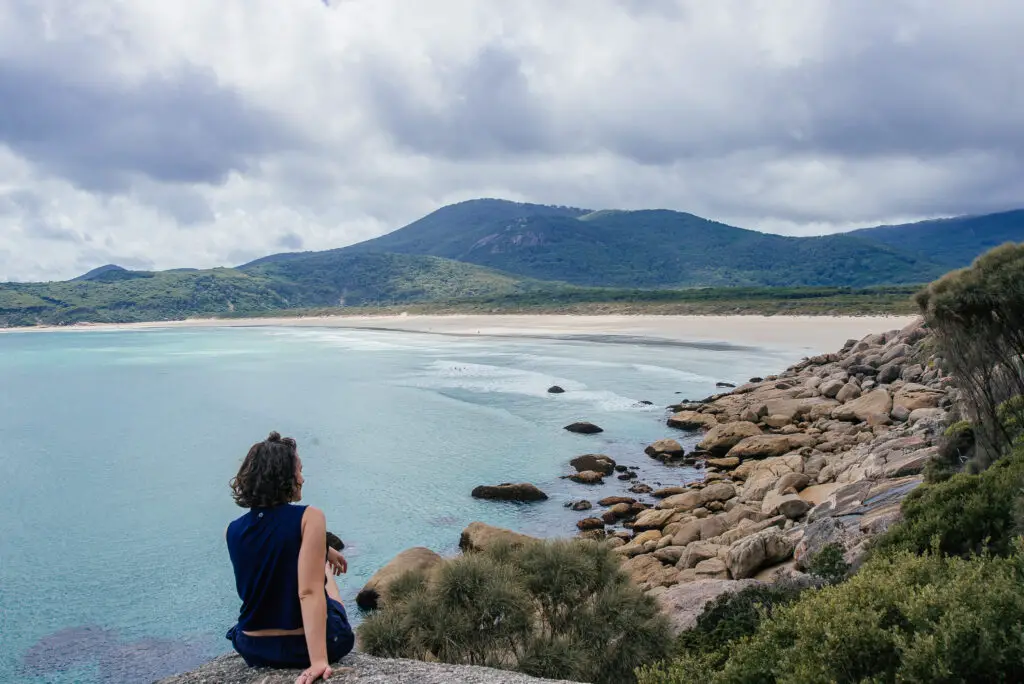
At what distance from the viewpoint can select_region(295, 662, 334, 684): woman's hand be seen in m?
4.35

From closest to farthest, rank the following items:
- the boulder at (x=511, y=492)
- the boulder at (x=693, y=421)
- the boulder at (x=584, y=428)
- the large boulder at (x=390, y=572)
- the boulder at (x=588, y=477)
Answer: the large boulder at (x=390, y=572) → the boulder at (x=511, y=492) → the boulder at (x=588, y=477) → the boulder at (x=693, y=421) → the boulder at (x=584, y=428)

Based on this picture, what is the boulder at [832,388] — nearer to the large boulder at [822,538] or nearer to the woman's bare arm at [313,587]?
the large boulder at [822,538]

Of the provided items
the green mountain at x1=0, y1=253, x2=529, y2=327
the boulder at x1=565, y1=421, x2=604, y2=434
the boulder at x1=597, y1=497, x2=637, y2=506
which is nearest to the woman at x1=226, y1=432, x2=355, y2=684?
the boulder at x1=597, y1=497, x2=637, y2=506

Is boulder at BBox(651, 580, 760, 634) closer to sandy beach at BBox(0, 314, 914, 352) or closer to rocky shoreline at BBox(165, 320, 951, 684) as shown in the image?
rocky shoreline at BBox(165, 320, 951, 684)

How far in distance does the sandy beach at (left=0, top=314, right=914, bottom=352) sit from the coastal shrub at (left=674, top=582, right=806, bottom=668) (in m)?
44.9

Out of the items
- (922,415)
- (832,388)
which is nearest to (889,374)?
(832,388)

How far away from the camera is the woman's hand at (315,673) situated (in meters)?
4.35

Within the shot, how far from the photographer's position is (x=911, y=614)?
4.43 metres

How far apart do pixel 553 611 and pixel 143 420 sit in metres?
33.5

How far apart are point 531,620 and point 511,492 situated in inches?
441

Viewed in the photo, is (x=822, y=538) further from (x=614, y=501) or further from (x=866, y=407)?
(x=866, y=407)

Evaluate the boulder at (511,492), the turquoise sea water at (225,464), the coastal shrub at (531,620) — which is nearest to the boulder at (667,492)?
the turquoise sea water at (225,464)

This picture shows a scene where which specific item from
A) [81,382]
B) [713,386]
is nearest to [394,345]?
[81,382]

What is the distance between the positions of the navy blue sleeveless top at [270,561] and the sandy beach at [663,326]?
1995 inches
